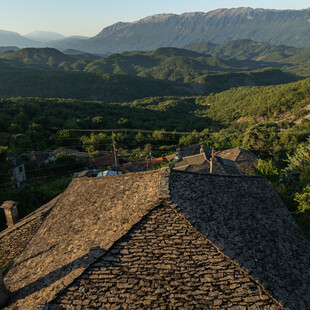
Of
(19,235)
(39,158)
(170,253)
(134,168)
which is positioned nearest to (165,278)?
(170,253)

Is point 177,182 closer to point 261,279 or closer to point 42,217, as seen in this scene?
point 261,279

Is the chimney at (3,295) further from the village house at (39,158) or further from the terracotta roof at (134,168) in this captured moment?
the village house at (39,158)

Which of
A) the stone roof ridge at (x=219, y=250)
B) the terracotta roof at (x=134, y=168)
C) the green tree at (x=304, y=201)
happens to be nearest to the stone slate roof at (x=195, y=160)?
the terracotta roof at (x=134, y=168)

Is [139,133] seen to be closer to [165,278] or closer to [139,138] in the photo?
[139,138]

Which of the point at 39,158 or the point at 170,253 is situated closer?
the point at 170,253

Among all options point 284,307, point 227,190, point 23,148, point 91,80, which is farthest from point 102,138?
point 91,80

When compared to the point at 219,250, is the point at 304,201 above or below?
below

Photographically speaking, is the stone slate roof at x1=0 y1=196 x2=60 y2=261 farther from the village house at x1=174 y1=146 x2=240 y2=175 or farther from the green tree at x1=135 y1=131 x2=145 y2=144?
the green tree at x1=135 y1=131 x2=145 y2=144
